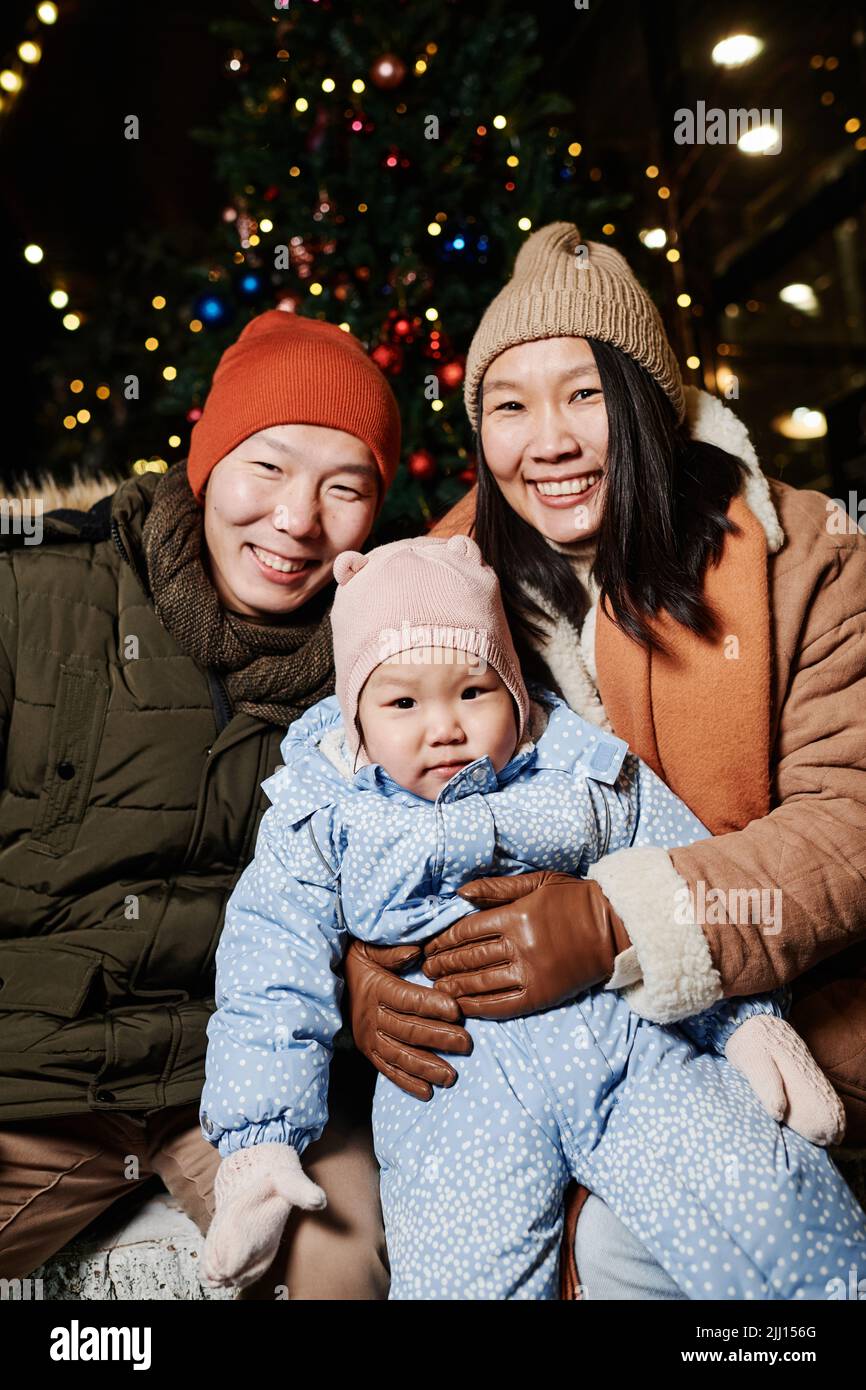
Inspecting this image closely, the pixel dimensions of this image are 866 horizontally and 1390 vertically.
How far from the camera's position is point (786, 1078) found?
138 centimetres

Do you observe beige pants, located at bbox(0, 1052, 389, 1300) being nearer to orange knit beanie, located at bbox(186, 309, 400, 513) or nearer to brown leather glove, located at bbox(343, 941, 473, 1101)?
brown leather glove, located at bbox(343, 941, 473, 1101)

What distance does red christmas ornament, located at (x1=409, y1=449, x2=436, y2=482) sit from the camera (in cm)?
309

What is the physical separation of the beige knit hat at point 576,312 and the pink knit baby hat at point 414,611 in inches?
16.2

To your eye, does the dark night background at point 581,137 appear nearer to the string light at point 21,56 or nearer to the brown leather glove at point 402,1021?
the string light at point 21,56

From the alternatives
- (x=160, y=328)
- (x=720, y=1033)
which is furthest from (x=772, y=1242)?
(x=160, y=328)

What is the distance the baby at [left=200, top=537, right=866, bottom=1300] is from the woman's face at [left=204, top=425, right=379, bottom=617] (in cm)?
19

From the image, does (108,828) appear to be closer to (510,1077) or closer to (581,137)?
(510,1077)

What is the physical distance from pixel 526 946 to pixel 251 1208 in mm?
481

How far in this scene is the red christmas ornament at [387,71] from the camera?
3121 mm

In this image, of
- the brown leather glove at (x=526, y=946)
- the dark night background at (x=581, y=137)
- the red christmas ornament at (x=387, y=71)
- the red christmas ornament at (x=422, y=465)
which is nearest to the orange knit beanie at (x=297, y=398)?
the brown leather glove at (x=526, y=946)

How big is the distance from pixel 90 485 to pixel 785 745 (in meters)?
1.47

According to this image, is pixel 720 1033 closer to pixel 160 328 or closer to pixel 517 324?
pixel 517 324

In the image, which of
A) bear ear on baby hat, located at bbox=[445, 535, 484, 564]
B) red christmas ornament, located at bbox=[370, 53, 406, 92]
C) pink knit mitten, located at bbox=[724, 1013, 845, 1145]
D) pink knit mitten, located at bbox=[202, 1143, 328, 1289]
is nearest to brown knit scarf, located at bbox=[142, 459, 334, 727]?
bear ear on baby hat, located at bbox=[445, 535, 484, 564]

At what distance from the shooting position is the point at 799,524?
1.81m
